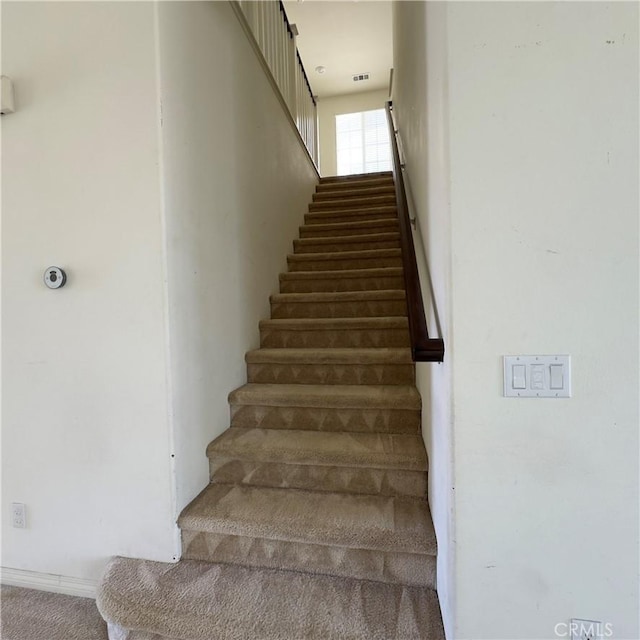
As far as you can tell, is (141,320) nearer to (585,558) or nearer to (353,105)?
(585,558)

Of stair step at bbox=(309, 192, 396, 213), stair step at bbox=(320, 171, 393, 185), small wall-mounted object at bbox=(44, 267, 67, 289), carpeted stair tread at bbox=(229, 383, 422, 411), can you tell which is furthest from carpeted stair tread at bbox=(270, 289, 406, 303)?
stair step at bbox=(320, 171, 393, 185)

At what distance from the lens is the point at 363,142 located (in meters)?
6.35

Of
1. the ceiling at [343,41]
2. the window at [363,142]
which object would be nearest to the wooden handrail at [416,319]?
the ceiling at [343,41]

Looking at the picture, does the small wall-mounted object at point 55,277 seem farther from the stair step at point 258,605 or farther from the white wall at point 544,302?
the white wall at point 544,302

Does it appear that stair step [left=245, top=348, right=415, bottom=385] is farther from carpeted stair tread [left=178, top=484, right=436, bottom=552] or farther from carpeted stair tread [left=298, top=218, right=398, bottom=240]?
carpeted stair tread [left=298, top=218, right=398, bottom=240]

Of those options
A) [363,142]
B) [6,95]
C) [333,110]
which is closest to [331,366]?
[6,95]

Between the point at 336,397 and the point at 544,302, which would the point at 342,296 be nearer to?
the point at 336,397

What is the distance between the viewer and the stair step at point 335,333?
2.25 m

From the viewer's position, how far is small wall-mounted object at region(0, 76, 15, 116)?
1414 mm

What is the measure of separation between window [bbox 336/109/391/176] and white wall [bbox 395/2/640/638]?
5932 millimetres

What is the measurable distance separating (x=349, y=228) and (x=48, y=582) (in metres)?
3.33

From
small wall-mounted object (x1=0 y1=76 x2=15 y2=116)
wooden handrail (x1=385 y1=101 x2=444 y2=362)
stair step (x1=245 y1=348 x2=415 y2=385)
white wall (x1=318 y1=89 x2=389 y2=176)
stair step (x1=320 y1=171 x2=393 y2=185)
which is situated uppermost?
white wall (x1=318 y1=89 x2=389 y2=176)

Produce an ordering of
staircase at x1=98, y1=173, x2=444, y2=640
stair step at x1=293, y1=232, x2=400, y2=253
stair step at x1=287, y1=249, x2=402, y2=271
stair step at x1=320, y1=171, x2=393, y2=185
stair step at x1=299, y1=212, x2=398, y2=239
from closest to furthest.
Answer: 1. staircase at x1=98, y1=173, x2=444, y2=640
2. stair step at x1=287, y1=249, x2=402, y2=271
3. stair step at x1=293, y1=232, x2=400, y2=253
4. stair step at x1=299, y1=212, x2=398, y2=239
5. stair step at x1=320, y1=171, x2=393, y2=185

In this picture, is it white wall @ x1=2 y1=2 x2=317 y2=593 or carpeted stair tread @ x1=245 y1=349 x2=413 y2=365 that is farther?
carpeted stair tread @ x1=245 y1=349 x2=413 y2=365
